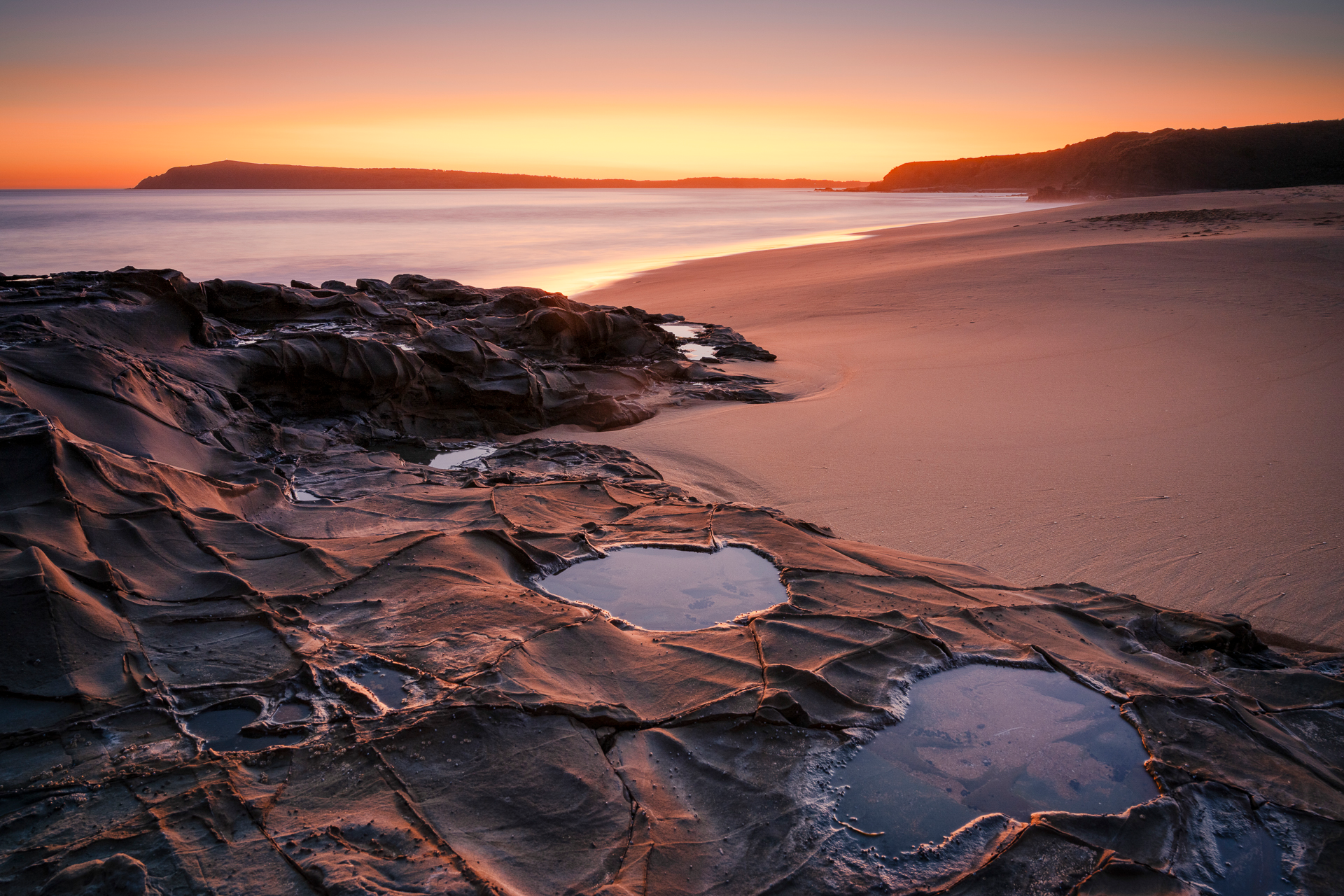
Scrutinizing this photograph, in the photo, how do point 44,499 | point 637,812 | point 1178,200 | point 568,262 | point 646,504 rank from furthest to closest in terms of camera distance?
1. point 1178,200
2. point 568,262
3. point 646,504
4. point 44,499
5. point 637,812

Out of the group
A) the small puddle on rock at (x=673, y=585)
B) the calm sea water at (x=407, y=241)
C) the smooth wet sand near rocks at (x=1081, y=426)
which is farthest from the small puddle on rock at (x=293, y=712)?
the calm sea water at (x=407, y=241)

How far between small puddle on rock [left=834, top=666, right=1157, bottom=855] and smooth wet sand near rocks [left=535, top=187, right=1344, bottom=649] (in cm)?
123

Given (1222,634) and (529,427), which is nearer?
(1222,634)

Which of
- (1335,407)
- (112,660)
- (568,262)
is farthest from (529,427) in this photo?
(568,262)

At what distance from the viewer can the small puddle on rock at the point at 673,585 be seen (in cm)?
283

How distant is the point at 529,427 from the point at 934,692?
13.4ft

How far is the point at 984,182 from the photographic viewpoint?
93375mm

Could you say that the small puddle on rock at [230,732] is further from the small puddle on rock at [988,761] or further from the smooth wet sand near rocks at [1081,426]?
the smooth wet sand near rocks at [1081,426]

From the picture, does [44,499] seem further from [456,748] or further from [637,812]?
[637,812]

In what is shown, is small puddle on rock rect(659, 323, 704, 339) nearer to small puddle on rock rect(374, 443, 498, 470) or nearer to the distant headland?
small puddle on rock rect(374, 443, 498, 470)

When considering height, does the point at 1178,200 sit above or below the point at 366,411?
above

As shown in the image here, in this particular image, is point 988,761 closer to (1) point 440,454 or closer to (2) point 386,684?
(2) point 386,684

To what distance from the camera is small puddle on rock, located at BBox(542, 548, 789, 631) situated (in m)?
2.83

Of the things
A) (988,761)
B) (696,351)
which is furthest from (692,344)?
(988,761)
